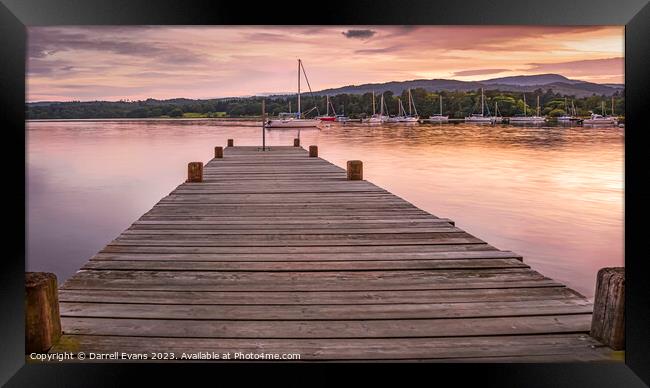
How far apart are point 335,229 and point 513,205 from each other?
7.86 meters

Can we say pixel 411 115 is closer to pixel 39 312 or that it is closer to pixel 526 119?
pixel 526 119

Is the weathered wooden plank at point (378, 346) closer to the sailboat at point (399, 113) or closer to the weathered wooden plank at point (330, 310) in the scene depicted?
the weathered wooden plank at point (330, 310)

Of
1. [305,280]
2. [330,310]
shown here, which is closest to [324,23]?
[330,310]

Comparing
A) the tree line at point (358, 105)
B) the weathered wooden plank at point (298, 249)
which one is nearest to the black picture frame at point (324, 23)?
the weathered wooden plank at point (298, 249)

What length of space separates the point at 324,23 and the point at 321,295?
Result: 1.62 m

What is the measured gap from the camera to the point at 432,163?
21266 mm

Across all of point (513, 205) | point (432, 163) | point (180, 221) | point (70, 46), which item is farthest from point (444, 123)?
point (180, 221)

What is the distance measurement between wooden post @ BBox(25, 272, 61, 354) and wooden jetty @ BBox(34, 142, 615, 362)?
7 cm

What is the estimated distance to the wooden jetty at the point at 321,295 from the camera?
2.67 m

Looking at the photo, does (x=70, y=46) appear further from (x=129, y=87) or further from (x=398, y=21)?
(x=398, y=21)

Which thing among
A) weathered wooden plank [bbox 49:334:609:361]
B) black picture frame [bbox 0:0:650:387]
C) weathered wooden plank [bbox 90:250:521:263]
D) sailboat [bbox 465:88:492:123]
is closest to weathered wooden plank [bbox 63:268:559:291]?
weathered wooden plank [bbox 90:250:521:263]

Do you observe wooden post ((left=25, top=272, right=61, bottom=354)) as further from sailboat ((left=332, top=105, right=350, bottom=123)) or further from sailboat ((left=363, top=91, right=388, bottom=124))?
sailboat ((left=332, top=105, right=350, bottom=123))

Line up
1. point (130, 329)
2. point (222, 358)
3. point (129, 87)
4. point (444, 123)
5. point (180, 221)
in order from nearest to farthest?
1. point (222, 358)
2. point (130, 329)
3. point (180, 221)
4. point (129, 87)
5. point (444, 123)

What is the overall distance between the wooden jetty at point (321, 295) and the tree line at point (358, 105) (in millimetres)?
30049
